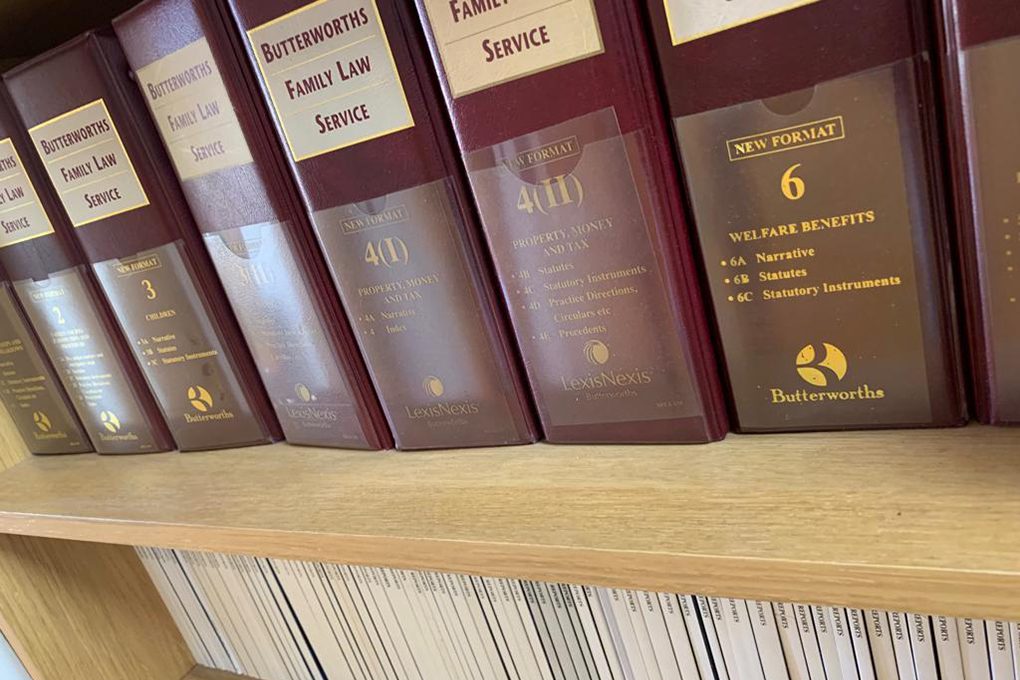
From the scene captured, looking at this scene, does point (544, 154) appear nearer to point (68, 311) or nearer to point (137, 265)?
point (137, 265)

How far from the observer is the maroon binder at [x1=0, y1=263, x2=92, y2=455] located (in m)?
0.76

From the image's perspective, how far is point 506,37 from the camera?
0.42 m

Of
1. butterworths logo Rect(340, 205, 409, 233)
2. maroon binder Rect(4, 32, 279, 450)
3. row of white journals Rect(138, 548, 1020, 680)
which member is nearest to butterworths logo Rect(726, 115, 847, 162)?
butterworths logo Rect(340, 205, 409, 233)

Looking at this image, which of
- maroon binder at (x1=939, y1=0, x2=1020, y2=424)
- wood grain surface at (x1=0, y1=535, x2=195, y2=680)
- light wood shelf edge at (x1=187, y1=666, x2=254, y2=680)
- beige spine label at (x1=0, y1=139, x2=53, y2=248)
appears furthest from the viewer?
light wood shelf edge at (x1=187, y1=666, x2=254, y2=680)

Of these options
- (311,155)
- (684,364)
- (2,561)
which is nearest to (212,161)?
(311,155)

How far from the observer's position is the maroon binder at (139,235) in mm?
590

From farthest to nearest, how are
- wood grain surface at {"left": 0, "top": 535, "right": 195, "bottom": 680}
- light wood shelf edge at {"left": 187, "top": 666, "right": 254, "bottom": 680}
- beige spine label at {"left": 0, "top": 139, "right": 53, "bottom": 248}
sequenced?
light wood shelf edge at {"left": 187, "top": 666, "right": 254, "bottom": 680}, wood grain surface at {"left": 0, "top": 535, "right": 195, "bottom": 680}, beige spine label at {"left": 0, "top": 139, "right": 53, "bottom": 248}

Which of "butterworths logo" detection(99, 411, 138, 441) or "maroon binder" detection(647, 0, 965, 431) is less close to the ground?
"maroon binder" detection(647, 0, 965, 431)

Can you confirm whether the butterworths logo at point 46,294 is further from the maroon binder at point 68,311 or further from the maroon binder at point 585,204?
the maroon binder at point 585,204

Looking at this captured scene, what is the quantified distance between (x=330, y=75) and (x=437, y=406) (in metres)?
0.23

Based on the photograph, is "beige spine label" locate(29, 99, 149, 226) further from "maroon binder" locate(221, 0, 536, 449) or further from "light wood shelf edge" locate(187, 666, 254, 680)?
"light wood shelf edge" locate(187, 666, 254, 680)

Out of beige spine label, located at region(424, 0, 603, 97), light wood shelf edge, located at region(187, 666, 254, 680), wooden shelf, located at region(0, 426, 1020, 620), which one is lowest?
light wood shelf edge, located at region(187, 666, 254, 680)

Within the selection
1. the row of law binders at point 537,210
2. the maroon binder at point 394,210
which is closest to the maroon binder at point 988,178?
the row of law binders at point 537,210

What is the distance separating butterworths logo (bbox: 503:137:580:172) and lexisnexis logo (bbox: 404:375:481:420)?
0.56 ft
